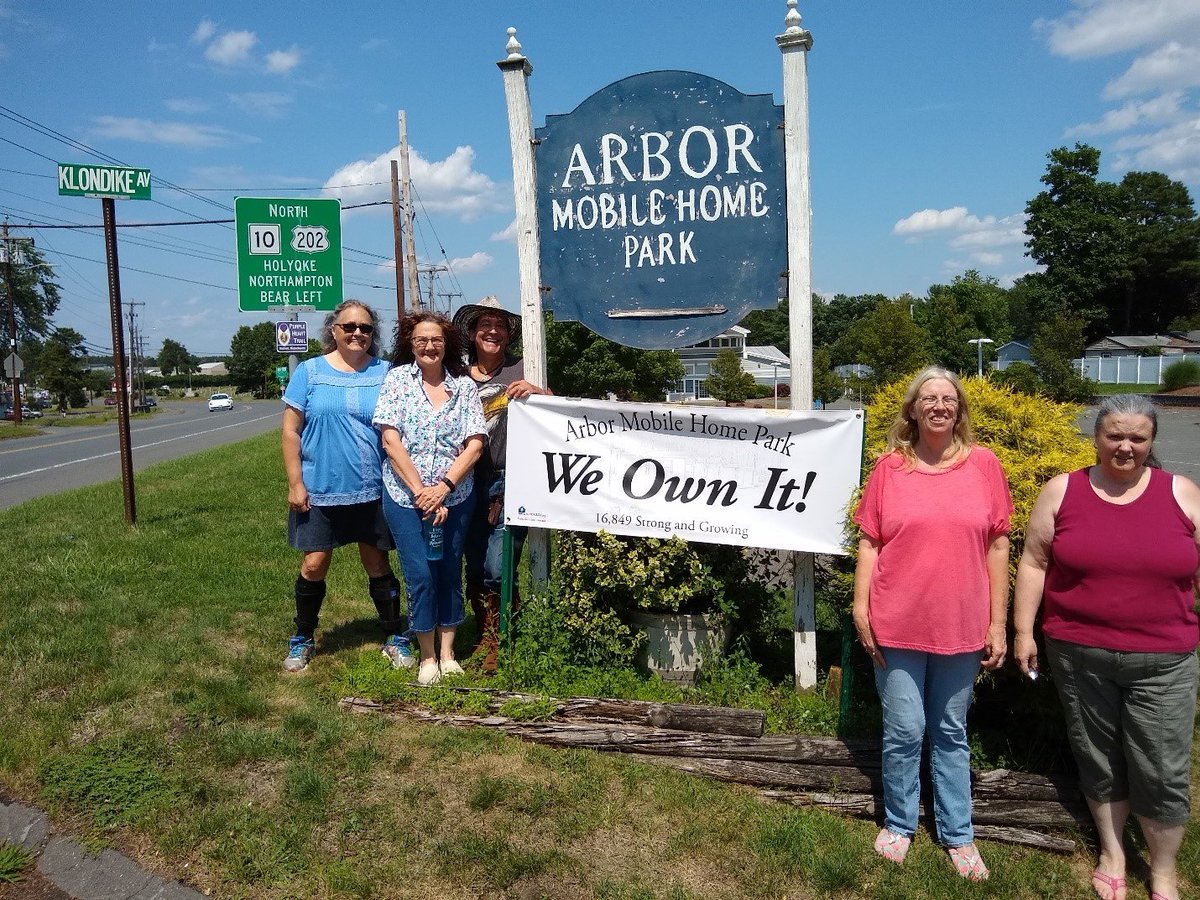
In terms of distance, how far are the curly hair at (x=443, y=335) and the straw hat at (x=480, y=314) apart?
8cm

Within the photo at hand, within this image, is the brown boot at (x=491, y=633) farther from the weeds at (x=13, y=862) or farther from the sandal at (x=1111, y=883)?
the sandal at (x=1111, y=883)

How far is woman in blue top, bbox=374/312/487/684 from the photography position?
12.7 feet

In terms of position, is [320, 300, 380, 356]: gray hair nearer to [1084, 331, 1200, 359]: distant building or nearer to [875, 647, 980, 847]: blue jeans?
[875, 647, 980, 847]: blue jeans

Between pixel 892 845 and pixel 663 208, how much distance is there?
295 cm

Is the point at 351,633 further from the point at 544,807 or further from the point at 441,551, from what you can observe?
the point at 544,807

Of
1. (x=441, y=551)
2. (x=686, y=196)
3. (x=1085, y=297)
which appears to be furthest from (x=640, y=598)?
(x=1085, y=297)

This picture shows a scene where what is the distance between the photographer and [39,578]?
604 cm

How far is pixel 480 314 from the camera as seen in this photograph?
4.27 meters

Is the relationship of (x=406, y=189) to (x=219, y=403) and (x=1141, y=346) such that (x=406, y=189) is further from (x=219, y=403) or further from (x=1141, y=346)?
(x=1141, y=346)

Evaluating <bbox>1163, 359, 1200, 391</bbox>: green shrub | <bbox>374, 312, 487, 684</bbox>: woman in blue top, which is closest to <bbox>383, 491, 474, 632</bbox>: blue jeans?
<bbox>374, 312, 487, 684</bbox>: woman in blue top

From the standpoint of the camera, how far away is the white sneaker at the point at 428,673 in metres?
4.02

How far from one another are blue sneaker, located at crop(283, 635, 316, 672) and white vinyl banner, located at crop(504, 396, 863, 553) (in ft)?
4.63

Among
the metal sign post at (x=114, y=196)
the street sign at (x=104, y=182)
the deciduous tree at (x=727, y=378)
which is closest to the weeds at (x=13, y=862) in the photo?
the metal sign post at (x=114, y=196)

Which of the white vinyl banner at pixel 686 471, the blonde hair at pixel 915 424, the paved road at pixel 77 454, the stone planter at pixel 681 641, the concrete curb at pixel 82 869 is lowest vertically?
the concrete curb at pixel 82 869
